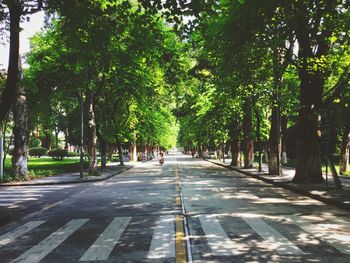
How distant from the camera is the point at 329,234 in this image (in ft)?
27.9

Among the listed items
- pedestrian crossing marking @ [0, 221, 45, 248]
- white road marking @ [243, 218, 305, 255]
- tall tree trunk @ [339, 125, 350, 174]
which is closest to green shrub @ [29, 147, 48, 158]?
tall tree trunk @ [339, 125, 350, 174]

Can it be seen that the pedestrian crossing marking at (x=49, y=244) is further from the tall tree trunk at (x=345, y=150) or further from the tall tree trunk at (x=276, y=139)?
the tall tree trunk at (x=345, y=150)

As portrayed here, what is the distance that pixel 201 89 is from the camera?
40.5 metres

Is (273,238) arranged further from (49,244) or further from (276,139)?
(276,139)

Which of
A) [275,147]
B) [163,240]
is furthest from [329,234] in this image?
[275,147]

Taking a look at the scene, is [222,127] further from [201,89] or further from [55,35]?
[55,35]

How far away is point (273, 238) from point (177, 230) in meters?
1.98

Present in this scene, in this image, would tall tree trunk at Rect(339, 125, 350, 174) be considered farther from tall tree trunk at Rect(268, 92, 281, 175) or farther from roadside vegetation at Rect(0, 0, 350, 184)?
tall tree trunk at Rect(268, 92, 281, 175)

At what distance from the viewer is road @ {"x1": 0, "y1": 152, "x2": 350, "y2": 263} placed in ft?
22.6

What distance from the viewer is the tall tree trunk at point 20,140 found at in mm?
25266

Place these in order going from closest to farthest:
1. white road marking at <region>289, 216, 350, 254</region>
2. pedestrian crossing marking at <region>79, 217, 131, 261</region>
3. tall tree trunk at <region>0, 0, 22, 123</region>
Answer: pedestrian crossing marking at <region>79, 217, 131, 261</region> → white road marking at <region>289, 216, 350, 254</region> → tall tree trunk at <region>0, 0, 22, 123</region>

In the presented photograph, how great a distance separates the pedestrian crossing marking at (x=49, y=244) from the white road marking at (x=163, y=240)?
1.77m

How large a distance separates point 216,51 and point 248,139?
1927cm

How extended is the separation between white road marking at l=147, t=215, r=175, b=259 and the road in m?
0.02
